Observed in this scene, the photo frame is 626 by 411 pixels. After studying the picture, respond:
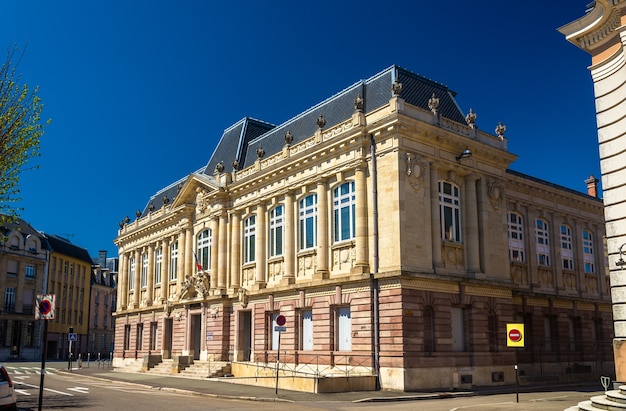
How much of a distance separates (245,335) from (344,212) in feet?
37.4

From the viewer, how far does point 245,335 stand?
3806 centimetres

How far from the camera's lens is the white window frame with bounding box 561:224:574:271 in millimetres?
41531

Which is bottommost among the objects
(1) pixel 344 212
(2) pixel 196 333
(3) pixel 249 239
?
(2) pixel 196 333

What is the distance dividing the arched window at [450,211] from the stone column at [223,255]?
15.6 m

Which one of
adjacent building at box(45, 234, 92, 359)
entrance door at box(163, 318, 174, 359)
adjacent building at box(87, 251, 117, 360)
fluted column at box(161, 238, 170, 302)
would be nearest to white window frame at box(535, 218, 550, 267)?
entrance door at box(163, 318, 174, 359)

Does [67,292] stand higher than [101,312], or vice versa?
[67,292]

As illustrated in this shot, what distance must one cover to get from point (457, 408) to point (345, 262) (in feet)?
40.8

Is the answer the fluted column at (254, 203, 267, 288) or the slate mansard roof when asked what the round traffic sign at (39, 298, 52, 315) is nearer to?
the slate mansard roof

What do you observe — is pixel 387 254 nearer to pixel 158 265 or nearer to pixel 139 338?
pixel 158 265

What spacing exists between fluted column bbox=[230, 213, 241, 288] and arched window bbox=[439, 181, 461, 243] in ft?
46.5

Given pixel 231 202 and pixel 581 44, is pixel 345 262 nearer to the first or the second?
pixel 231 202

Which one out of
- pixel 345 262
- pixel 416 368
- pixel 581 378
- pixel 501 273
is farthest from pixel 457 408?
pixel 581 378

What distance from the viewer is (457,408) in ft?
Answer: 63.9

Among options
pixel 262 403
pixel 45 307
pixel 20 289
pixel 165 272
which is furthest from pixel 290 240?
pixel 20 289
